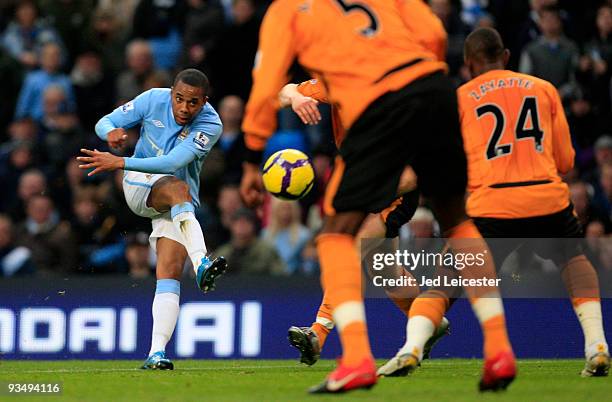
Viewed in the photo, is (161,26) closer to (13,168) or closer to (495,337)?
(13,168)

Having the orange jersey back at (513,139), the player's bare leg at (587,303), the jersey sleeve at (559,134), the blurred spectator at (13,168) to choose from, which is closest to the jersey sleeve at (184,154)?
the orange jersey back at (513,139)

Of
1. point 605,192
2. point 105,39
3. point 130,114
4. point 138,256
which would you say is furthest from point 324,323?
point 105,39

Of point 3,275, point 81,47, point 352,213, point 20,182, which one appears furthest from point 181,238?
point 81,47

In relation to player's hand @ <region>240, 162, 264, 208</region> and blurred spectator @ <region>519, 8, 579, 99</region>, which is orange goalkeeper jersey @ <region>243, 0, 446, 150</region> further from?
blurred spectator @ <region>519, 8, 579, 99</region>

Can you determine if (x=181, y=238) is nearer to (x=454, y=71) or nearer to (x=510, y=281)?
(x=510, y=281)

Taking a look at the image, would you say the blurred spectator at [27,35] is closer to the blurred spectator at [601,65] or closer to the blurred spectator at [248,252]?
the blurred spectator at [248,252]

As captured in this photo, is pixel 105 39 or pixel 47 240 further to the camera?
pixel 105 39

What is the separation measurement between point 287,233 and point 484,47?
5028 mm

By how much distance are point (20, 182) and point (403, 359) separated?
7.67 m

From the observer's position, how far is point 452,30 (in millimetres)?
14578

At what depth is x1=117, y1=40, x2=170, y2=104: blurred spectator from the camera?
15.0m

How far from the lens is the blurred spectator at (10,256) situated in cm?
1329

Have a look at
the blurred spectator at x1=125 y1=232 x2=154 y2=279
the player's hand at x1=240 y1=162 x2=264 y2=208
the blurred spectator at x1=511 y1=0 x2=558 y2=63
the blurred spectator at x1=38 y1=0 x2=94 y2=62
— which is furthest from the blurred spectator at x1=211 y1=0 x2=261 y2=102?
the player's hand at x1=240 y1=162 x2=264 y2=208

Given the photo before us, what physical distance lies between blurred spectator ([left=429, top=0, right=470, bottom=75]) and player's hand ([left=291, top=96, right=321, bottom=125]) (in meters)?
6.48
